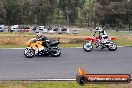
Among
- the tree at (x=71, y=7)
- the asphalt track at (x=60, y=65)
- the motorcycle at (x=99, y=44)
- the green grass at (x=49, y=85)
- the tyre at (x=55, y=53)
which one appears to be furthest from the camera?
the tree at (x=71, y=7)

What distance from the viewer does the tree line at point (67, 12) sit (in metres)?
75.8

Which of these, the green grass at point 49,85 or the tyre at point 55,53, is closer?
the green grass at point 49,85

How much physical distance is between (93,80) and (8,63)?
9544 millimetres

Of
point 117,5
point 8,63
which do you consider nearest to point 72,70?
point 8,63

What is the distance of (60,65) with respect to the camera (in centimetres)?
1572

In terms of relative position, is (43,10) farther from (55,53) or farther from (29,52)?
(29,52)

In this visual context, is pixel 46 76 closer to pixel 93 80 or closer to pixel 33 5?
pixel 93 80

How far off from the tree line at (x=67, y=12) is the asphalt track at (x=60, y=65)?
2234 inches

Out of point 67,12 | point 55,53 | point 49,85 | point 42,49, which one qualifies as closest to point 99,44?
point 55,53

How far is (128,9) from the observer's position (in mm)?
75188

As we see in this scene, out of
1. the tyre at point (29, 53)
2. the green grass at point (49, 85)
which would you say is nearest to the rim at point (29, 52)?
the tyre at point (29, 53)

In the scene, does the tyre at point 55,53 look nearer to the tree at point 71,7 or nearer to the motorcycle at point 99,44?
the motorcycle at point 99,44

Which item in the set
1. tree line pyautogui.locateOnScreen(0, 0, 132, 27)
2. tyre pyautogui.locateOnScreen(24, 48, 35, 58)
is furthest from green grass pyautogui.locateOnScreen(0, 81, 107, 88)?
tree line pyautogui.locateOnScreen(0, 0, 132, 27)

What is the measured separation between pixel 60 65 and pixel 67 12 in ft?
274
